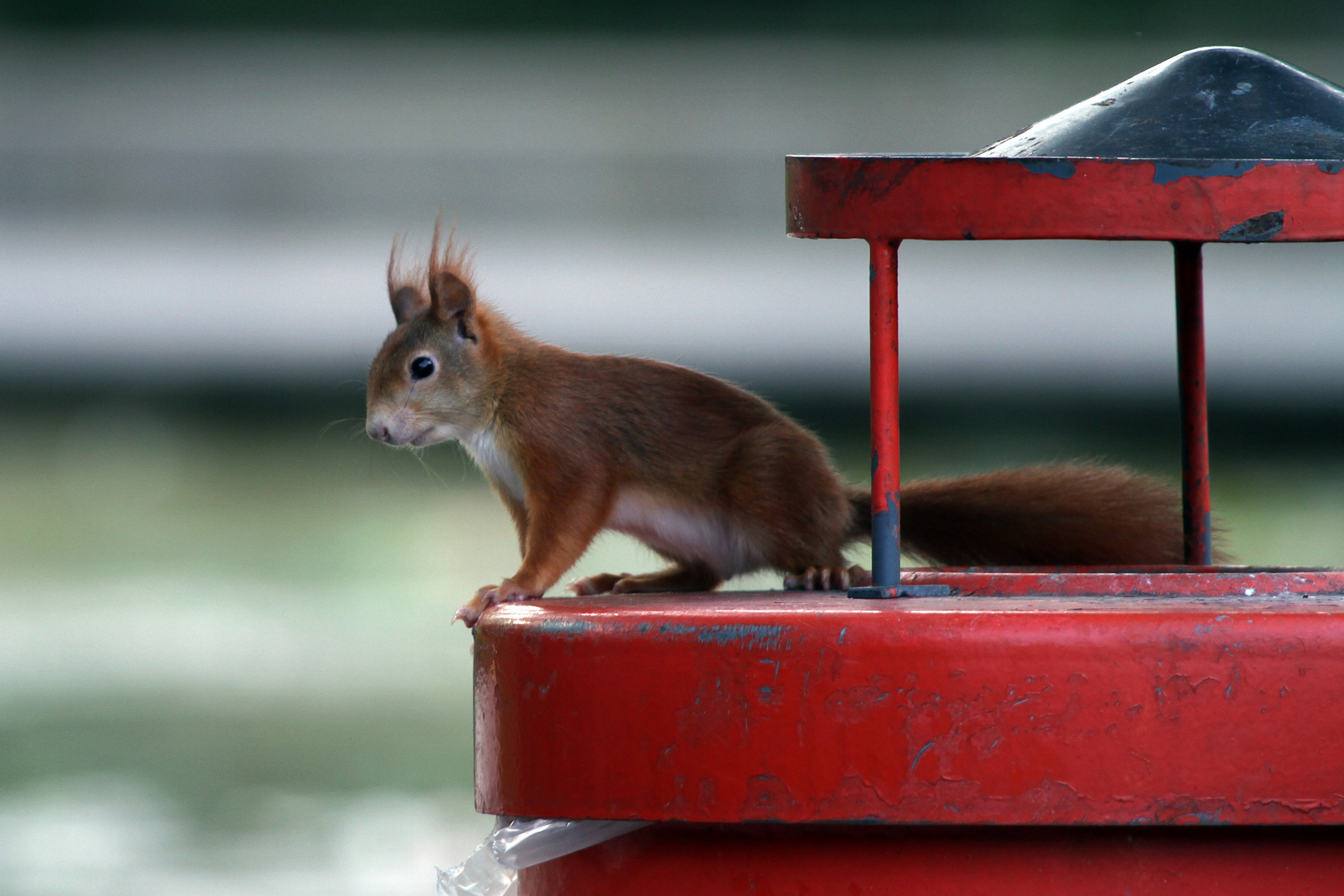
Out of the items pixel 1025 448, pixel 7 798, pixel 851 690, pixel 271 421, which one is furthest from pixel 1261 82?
pixel 271 421

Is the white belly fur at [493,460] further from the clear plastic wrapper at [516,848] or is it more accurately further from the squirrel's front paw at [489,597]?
the clear plastic wrapper at [516,848]

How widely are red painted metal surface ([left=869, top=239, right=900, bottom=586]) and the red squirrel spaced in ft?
1.31

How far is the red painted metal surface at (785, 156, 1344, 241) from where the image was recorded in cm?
96

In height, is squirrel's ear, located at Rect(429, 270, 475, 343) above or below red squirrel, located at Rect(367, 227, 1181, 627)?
above

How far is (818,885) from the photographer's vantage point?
960 mm

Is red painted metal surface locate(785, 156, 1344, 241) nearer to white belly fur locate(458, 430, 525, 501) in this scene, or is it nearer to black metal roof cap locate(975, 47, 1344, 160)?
black metal roof cap locate(975, 47, 1344, 160)

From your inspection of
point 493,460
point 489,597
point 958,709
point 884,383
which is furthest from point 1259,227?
point 493,460

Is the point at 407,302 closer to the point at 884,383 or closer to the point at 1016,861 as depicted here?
the point at 884,383

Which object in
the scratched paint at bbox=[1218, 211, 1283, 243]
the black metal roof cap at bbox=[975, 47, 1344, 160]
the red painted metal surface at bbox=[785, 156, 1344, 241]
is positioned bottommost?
the scratched paint at bbox=[1218, 211, 1283, 243]

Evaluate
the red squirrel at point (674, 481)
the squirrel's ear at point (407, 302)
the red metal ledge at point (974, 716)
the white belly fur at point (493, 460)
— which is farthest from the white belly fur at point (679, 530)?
the red metal ledge at point (974, 716)

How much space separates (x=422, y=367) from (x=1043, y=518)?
2.16ft

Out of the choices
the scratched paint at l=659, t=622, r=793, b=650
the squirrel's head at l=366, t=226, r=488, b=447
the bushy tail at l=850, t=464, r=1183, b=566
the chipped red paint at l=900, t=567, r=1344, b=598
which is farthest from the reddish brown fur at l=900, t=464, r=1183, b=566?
the scratched paint at l=659, t=622, r=793, b=650

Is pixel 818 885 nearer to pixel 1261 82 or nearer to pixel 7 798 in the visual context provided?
pixel 1261 82

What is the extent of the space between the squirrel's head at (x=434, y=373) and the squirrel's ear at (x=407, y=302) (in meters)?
0.02
